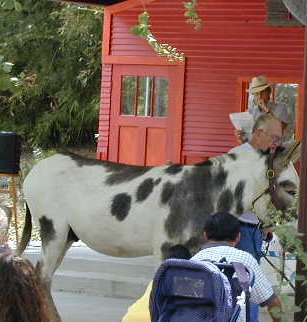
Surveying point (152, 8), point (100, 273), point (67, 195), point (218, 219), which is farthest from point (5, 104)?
point (218, 219)

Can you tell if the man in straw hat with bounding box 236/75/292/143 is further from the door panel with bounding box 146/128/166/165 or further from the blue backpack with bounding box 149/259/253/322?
the blue backpack with bounding box 149/259/253/322

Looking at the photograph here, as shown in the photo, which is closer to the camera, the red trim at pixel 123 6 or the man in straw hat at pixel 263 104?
the man in straw hat at pixel 263 104

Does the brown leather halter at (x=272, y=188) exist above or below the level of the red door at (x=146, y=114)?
below

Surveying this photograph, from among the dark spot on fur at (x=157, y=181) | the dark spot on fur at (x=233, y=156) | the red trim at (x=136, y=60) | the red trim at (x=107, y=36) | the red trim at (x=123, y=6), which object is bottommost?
the dark spot on fur at (x=157, y=181)

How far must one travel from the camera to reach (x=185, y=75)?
13164mm

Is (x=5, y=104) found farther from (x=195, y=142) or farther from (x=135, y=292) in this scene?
(x=135, y=292)

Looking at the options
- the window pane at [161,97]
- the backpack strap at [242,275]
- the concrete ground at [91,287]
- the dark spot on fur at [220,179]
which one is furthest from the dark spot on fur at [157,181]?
the window pane at [161,97]

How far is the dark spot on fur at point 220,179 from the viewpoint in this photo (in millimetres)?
7715

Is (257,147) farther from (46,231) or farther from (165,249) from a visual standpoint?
(46,231)

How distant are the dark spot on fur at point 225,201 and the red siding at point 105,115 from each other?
6195mm

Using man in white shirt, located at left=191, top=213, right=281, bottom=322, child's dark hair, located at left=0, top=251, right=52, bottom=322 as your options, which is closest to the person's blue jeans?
man in white shirt, located at left=191, top=213, right=281, bottom=322

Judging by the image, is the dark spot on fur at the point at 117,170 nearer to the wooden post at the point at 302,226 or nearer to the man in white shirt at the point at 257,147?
the man in white shirt at the point at 257,147

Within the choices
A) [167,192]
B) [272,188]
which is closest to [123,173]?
[167,192]

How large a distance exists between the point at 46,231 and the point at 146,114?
17.5 feet
